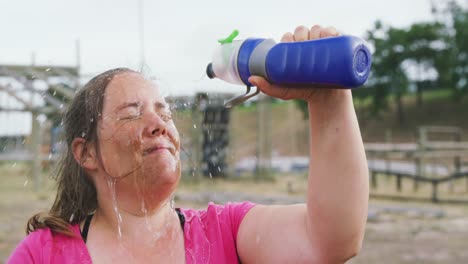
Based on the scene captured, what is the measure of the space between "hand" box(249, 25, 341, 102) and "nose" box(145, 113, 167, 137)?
0.39m

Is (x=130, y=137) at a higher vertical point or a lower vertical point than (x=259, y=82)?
lower

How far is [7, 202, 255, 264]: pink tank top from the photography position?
152cm

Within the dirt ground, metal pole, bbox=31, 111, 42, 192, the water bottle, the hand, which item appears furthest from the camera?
metal pole, bbox=31, 111, 42, 192

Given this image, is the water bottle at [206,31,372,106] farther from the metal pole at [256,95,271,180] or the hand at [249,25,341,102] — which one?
the metal pole at [256,95,271,180]

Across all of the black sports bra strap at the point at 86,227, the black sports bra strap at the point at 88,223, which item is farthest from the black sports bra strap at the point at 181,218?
the black sports bra strap at the point at 86,227

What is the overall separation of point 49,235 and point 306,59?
875mm

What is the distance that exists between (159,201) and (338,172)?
1.73 ft

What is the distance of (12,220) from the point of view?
977cm

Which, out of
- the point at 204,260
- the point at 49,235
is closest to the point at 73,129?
→ the point at 49,235

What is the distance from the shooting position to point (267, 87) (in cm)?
129

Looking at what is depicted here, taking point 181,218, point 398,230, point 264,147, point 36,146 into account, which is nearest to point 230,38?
point 181,218

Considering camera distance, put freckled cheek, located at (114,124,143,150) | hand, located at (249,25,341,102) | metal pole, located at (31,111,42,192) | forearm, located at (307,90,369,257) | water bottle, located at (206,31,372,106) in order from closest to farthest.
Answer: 1. water bottle, located at (206,31,372,106)
2. hand, located at (249,25,341,102)
3. forearm, located at (307,90,369,257)
4. freckled cheek, located at (114,124,143,150)
5. metal pole, located at (31,111,42,192)

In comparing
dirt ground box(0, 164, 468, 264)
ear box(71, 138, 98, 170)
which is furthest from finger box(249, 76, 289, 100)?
dirt ground box(0, 164, 468, 264)

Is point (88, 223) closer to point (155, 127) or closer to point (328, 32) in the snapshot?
point (155, 127)
